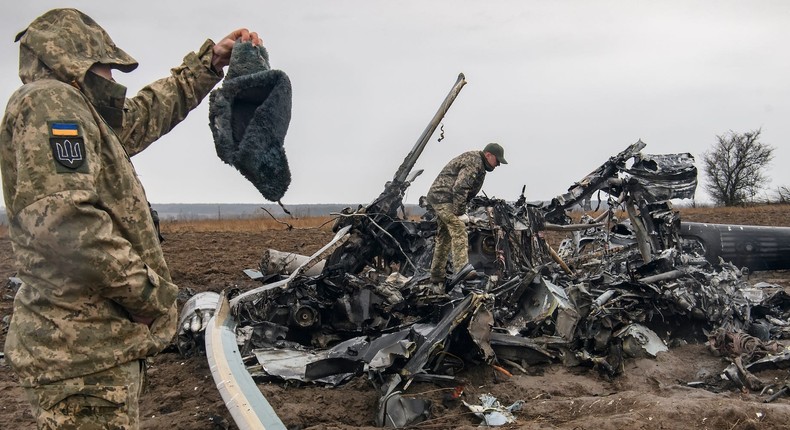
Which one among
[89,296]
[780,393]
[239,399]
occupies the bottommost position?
[780,393]

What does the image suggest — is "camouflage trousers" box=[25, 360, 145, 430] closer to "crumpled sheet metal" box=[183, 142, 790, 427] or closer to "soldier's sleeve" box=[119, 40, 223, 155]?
"soldier's sleeve" box=[119, 40, 223, 155]

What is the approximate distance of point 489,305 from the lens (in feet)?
17.3

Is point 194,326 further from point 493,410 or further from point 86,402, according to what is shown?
point 86,402

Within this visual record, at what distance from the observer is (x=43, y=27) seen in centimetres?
231

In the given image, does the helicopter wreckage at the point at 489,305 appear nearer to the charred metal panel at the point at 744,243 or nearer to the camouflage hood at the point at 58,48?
the charred metal panel at the point at 744,243

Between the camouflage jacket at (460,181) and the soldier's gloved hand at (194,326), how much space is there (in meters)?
3.49

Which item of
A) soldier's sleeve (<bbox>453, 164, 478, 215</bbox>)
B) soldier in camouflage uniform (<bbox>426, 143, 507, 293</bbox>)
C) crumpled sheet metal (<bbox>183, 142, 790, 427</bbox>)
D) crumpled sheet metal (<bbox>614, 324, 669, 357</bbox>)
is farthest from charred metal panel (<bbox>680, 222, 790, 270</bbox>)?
crumpled sheet metal (<bbox>614, 324, 669, 357</bbox>)

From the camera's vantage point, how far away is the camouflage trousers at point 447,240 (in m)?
8.12

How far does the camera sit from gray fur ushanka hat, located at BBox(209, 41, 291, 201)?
2861 mm

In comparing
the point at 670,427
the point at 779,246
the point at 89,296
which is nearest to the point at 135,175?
the point at 89,296

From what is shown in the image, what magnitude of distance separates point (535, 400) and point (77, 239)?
369 cm

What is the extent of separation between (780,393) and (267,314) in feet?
14.1

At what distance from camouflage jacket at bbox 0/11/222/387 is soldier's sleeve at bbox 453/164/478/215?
6.19 m

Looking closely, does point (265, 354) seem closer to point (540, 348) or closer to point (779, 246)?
point (540, 348)
